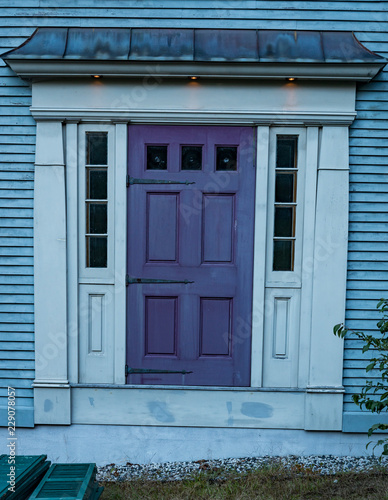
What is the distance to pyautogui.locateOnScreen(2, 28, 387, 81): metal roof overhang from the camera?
12.2ft

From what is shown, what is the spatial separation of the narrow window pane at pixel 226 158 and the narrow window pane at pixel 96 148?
99 centimetres

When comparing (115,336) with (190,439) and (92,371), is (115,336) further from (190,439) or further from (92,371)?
(190,439)

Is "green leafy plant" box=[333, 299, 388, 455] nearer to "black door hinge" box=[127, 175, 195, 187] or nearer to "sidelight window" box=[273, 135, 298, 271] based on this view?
"sidelight window" box=[273, 135, 298, 271]

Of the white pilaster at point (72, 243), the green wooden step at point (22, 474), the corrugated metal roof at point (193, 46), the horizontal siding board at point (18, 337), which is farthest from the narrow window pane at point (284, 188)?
the green wooden step at point (22, 474)

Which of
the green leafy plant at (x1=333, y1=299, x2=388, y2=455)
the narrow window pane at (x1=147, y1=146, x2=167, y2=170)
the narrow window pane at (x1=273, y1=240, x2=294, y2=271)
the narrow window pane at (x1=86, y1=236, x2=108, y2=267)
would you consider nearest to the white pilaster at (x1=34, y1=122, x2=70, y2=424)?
the narrow window pane at (x1=86, y1=236, x2=108, y2=267)

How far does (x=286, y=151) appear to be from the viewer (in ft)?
13.1

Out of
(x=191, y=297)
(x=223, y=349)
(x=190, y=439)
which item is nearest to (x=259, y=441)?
(x=190, y=439)

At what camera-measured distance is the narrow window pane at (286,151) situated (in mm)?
3998

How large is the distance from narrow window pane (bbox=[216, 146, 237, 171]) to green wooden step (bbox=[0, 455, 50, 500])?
8.85 feet

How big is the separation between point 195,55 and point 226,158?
2.87 feet

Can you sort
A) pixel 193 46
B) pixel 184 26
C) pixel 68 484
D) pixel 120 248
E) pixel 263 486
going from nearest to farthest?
pixel 68 484, pixel 263 486, pixel 193 46, pixel 184 26, pixel 120 248

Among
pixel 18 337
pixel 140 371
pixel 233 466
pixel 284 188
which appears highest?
pixel 284 188

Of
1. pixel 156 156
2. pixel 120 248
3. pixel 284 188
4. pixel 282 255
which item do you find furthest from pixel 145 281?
pixel 284 188

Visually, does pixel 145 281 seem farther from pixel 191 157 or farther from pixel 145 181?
pixel 191 157
